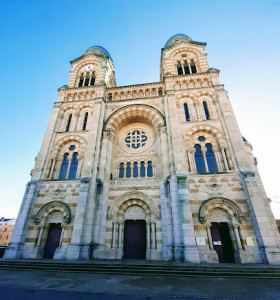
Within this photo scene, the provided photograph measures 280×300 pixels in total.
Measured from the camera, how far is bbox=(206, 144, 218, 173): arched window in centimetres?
1435

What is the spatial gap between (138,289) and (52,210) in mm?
10685

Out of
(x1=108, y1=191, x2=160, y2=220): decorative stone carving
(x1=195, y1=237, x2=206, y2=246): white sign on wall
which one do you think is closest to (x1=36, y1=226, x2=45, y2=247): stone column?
(x1=108, y1=191, x2=160, y2=220): decorative stone carving

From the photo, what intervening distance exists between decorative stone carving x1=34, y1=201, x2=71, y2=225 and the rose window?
8.60 metres

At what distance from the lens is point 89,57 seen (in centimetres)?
2444

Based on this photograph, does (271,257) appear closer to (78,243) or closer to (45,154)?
(78,243)

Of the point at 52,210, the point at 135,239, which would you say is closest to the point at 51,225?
the point at 52,210

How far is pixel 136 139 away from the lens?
18.4 meters

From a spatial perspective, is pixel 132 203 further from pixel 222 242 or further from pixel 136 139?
pixel 222 242

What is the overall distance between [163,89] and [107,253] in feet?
58.4

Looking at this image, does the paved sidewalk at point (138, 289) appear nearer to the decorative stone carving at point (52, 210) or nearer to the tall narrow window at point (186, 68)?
the decorative stone carving at point (52, 210)

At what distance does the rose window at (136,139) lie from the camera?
1802 cm

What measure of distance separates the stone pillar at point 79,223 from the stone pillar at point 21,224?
4214 mm

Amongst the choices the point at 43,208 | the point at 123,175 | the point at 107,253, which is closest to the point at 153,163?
the point at 123,175

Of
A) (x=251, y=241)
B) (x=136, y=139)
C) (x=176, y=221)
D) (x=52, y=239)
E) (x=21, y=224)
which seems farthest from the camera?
(x=136, y=139)
